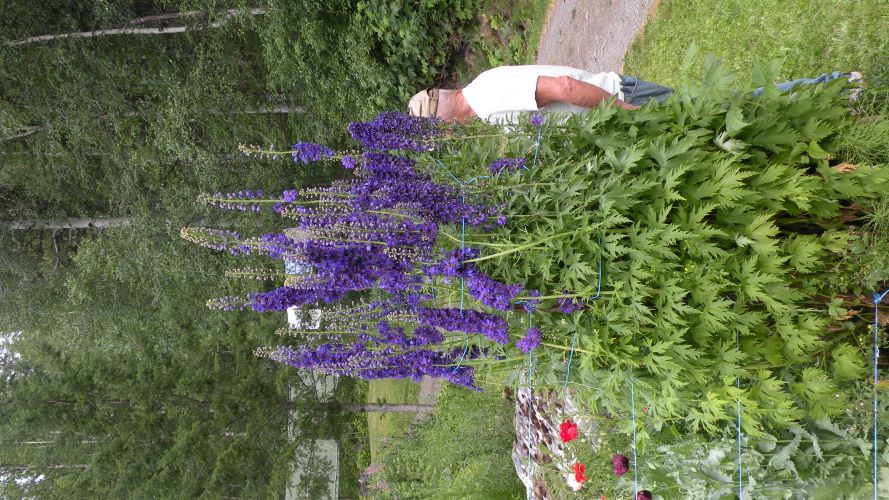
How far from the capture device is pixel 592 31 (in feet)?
32.1

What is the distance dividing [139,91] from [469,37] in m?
6.78

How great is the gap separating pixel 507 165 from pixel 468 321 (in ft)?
3.61

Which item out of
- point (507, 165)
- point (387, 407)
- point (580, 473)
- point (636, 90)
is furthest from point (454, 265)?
point (387, 407)

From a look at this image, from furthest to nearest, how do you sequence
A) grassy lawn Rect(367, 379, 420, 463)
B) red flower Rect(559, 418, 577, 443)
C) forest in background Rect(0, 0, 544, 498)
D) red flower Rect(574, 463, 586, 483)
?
grassy lawn Rect(367, 379, 420, 463), forest in background Rect(0, 0, 544, 498), red flower Rect(559, 418, 577, 443), red flower Rect(574, 463, 586, 483)

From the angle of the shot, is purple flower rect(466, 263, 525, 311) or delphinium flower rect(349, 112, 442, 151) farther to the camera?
delphinium flower rect(349, 112, 442, 151)

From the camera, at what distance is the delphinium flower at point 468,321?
3.47 meters

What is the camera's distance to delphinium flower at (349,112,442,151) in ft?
12.3

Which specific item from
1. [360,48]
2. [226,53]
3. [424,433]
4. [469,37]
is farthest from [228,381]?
[469,37]

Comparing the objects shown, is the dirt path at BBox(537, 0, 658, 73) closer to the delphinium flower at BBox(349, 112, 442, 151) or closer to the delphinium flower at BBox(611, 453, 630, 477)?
the delphinium flower at BBox(349, 112, 442, 151)

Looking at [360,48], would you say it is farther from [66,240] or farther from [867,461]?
[867,461]

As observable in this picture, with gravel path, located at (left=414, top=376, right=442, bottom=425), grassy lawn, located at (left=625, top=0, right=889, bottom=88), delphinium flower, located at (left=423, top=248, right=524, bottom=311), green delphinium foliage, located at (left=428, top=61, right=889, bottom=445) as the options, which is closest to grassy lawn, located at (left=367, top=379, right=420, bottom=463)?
gravel path, located at (left=414, top=376, right=442, bottom=425)

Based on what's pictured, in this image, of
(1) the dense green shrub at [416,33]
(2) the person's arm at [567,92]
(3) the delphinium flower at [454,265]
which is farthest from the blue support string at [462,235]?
(1) the dense green shrub at [416,33]

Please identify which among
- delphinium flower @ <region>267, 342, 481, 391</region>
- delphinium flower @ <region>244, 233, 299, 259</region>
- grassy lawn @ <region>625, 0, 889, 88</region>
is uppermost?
grassy lawn @ <region>625, 0, 889, 88</region>

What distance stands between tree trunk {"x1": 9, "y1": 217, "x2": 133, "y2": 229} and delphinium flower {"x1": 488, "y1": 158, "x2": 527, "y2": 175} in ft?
32.1
